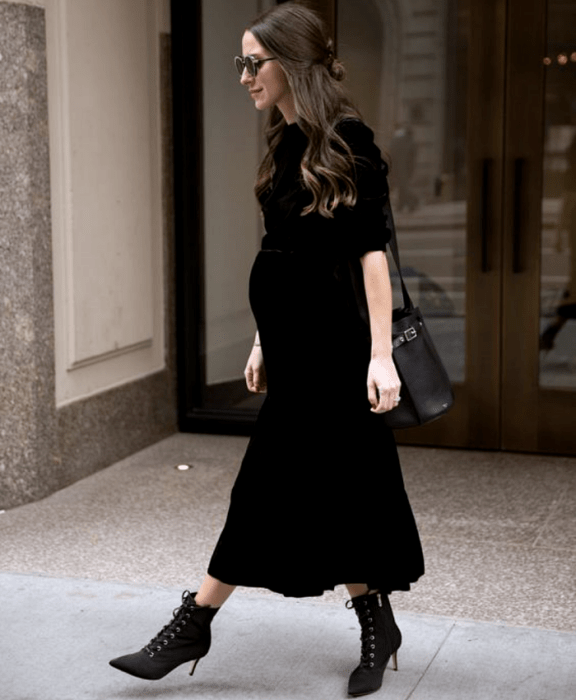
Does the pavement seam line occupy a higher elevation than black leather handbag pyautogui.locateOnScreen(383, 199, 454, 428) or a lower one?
lower

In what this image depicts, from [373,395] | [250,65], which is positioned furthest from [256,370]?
[250,65]

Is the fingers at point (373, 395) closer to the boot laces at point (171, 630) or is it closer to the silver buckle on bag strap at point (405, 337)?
the silver buckle on bag strap at point (405, 337)

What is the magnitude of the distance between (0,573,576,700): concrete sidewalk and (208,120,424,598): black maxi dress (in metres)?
0.32

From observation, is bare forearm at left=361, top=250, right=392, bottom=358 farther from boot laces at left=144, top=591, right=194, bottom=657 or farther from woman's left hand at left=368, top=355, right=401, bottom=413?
boot laces at left=144, top=591, right=194, bottom=657

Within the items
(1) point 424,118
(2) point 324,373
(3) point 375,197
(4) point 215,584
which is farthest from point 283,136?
(1) point 424,118

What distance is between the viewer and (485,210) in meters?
6.53

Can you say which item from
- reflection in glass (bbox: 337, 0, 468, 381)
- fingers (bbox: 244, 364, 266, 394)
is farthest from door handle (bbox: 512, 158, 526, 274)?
fingers (bbox: 244, 364, 266, 394)

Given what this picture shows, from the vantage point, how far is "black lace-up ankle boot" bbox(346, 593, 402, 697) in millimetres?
3676

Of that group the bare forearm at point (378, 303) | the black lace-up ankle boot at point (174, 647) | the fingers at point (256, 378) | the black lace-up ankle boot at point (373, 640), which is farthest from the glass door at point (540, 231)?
the black lace-up ankle boot at point (174, 647)

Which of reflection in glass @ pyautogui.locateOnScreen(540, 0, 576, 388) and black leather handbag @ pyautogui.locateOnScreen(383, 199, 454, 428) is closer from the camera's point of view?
black leather handbag @ pyautogui.locateOnScreen(383, 199, 454, 428)

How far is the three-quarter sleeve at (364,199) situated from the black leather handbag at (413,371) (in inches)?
2.6

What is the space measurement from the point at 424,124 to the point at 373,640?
351 cm

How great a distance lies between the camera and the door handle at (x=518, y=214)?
21.2 ft

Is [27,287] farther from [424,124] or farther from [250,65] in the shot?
[250,65]
